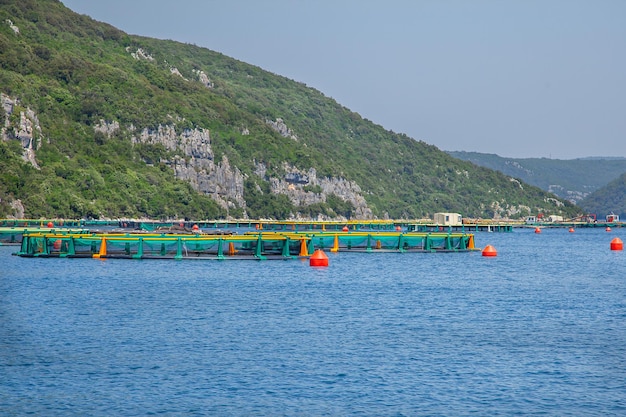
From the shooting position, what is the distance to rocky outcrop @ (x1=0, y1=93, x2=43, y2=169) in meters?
184

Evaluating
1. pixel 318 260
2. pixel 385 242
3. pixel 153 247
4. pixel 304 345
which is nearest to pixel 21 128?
pixel 385 242

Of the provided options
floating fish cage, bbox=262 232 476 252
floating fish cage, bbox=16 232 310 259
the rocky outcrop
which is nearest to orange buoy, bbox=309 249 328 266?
floating fish cage, bbox=16 232 310 259

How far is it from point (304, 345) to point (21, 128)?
15629cm

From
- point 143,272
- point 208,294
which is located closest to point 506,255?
point 143,272

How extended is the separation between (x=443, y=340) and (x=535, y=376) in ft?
28.5

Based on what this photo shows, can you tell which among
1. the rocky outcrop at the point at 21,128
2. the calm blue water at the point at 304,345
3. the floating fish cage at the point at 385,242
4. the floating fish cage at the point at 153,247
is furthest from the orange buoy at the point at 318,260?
the rocky outcrop at the point at 21,128

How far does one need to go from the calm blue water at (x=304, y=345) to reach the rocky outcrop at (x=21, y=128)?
373 ft

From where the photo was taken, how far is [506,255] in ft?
395

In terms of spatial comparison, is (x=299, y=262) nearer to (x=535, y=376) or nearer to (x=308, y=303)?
(x=308, y=303)

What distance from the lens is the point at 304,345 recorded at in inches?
1678

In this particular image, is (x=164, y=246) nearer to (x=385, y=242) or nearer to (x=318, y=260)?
(x=318, y=260)

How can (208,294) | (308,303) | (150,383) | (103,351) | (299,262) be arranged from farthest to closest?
(299,262) → (208,294) → (308,303) → (103,351) → (150,383)

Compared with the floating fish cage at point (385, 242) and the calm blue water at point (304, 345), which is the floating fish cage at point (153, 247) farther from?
the floating fish cage at point (385, 242)

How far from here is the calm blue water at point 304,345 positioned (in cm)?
3222
